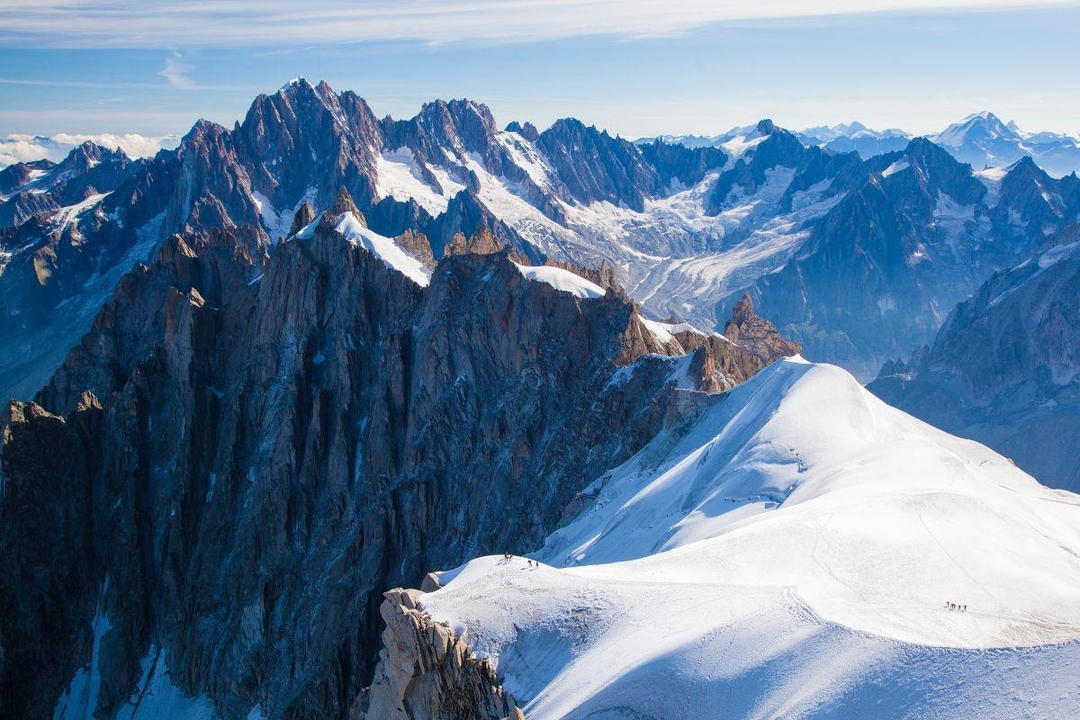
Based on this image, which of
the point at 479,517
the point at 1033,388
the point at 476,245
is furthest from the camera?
the point at 1033,388

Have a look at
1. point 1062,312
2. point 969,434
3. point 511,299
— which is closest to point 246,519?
point 511,299

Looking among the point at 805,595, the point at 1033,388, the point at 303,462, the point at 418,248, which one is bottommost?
the point at 1033,388

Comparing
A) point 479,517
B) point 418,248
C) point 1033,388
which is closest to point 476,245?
point 418,248

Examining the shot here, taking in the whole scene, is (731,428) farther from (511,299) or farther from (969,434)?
(969,434)

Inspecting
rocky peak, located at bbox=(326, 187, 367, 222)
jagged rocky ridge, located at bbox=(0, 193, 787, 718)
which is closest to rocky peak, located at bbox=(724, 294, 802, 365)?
jagged rocky ridge, located at bbox=(0, 193, 787, 718)

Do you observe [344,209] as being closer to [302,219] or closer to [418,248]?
[302,219]

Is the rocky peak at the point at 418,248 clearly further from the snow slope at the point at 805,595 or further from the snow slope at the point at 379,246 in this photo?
the snow slope at the point at 805,595

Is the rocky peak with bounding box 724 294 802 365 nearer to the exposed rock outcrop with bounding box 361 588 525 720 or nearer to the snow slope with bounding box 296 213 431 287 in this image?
the snow slope with bounding box 296 213 431 287
